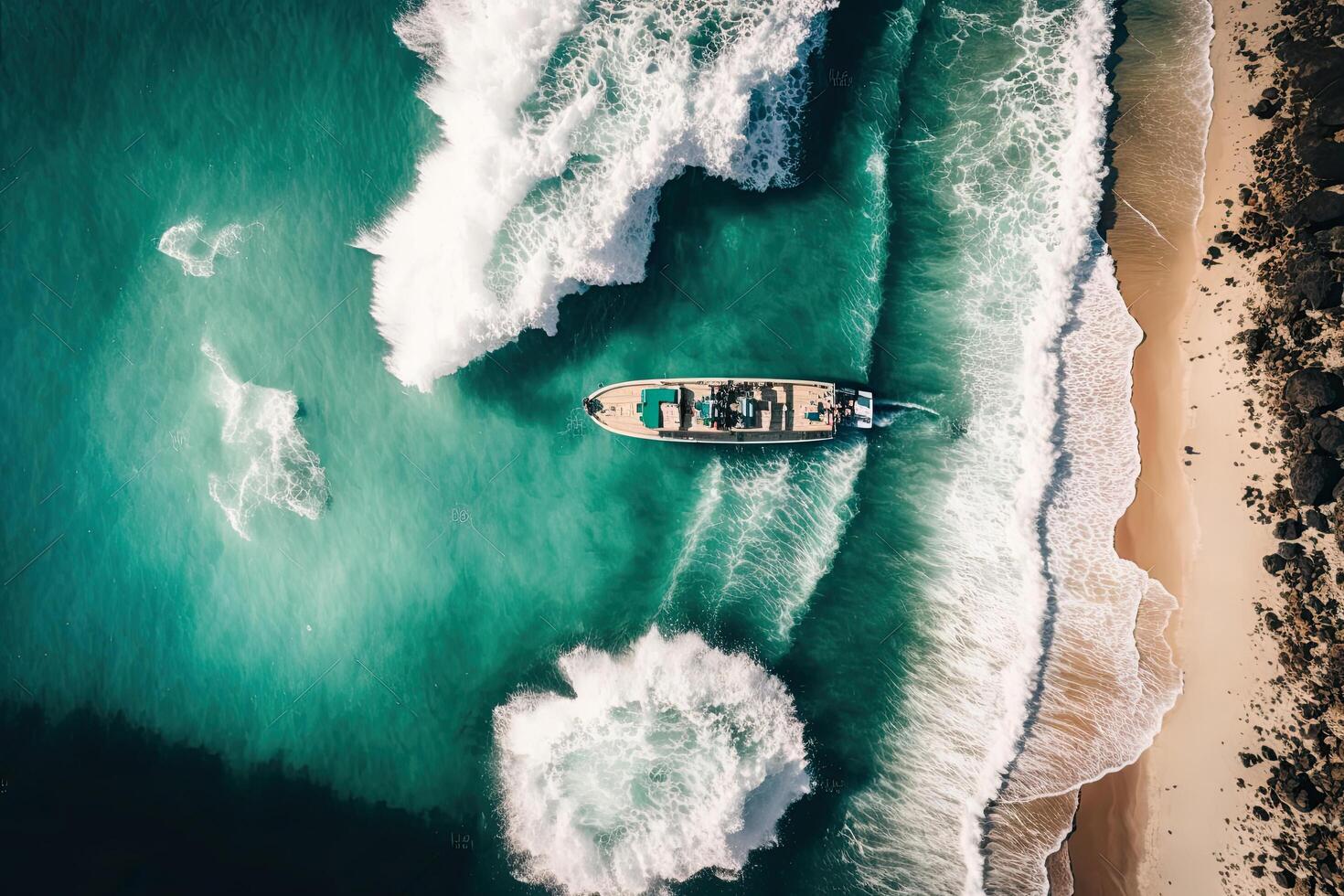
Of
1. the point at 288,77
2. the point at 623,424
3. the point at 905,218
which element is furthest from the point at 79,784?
the point at 905,218

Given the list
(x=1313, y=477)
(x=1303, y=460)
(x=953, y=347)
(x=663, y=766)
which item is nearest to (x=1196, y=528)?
(x=1313, y=477)

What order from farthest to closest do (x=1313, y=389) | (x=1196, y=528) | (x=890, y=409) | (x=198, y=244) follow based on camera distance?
1. (x=198, y=244)
2. (x=890, y=409)
3. (x=1196, y=528)
4. (x=1313, y=389)

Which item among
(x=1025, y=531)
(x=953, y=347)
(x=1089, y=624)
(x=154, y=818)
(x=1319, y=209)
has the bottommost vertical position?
(x=154, y=818)

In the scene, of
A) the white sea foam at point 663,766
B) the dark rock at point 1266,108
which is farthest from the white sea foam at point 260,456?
the dark rock at point 1266,108

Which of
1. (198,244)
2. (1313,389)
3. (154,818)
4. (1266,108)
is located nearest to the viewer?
(1313,389)

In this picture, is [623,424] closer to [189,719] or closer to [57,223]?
[189,719]

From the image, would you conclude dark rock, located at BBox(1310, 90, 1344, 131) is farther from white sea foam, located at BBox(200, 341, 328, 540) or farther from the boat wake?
white sea foam, located at BBox(200, 341, 328, 540)

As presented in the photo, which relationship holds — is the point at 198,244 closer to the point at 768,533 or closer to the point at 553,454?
the point at 553,454

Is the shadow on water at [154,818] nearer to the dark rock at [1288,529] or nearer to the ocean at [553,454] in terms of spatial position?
the ocean at [553,454]
